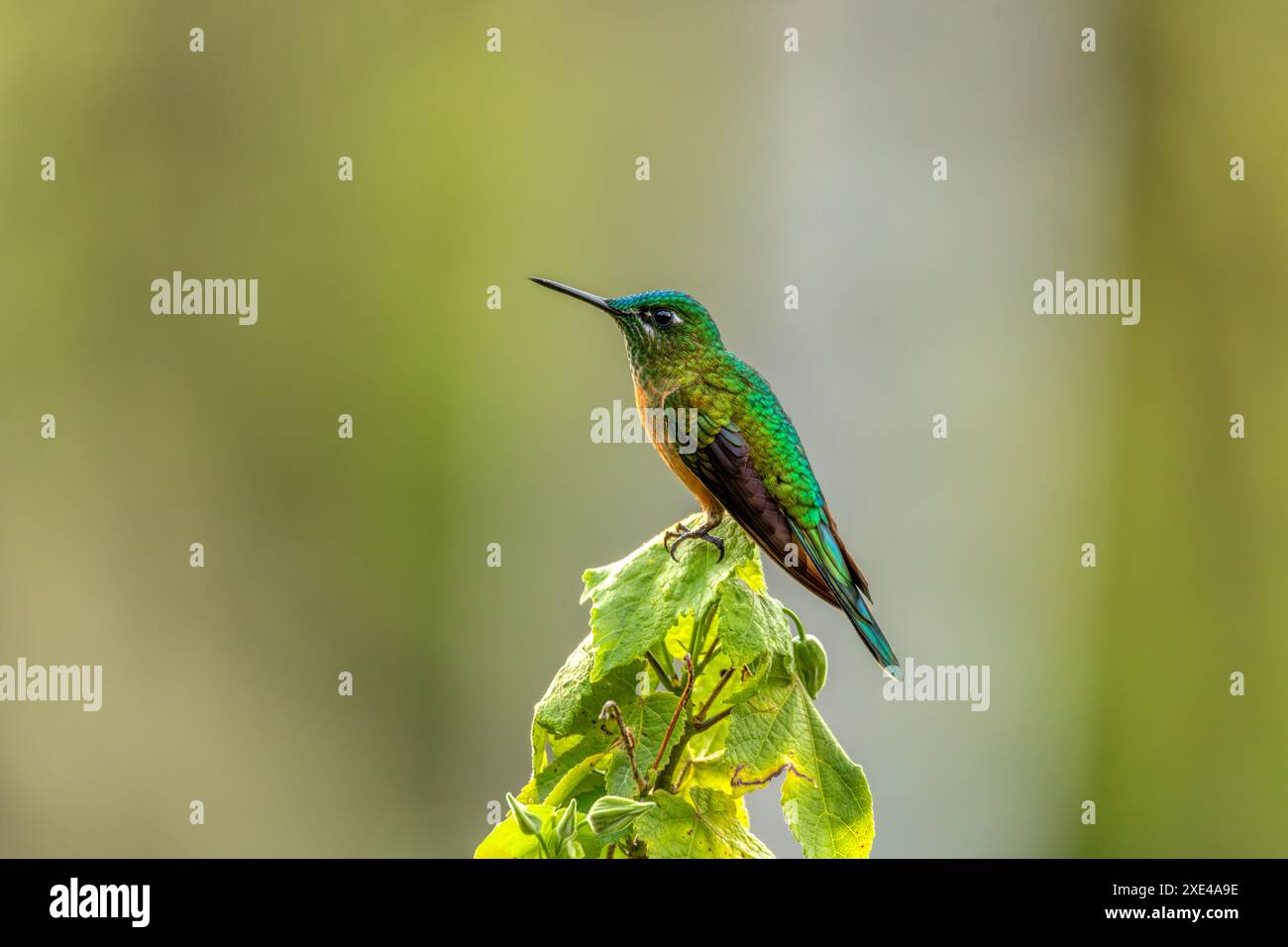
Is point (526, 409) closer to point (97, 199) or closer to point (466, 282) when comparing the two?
point (466, 282)

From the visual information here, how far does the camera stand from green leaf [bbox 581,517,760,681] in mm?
1076

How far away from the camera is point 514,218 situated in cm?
586

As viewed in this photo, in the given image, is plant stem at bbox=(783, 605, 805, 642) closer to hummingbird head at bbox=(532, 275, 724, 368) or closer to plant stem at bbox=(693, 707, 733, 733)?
plant stem at bbox=(693, 707, 733, 733)

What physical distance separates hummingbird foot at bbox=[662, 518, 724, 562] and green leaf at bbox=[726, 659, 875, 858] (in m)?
0.20

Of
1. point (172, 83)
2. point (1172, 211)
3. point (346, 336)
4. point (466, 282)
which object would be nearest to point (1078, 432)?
point (1172, 211)

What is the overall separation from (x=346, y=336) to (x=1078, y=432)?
3.71m

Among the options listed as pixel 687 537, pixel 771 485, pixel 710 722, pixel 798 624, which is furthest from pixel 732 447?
pixel 710 722

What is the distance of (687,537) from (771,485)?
43cm

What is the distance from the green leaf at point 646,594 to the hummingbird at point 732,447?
203 millimetres

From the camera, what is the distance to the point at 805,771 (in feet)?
3.71

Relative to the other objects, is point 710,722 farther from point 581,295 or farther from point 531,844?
point 581,295

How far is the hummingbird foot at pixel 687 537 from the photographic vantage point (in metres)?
1.25

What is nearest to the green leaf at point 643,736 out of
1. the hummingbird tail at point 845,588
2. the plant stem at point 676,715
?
the plant stem at point 676,715

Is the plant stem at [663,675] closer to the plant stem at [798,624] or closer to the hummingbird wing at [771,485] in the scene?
the plant stem at [798,624]
